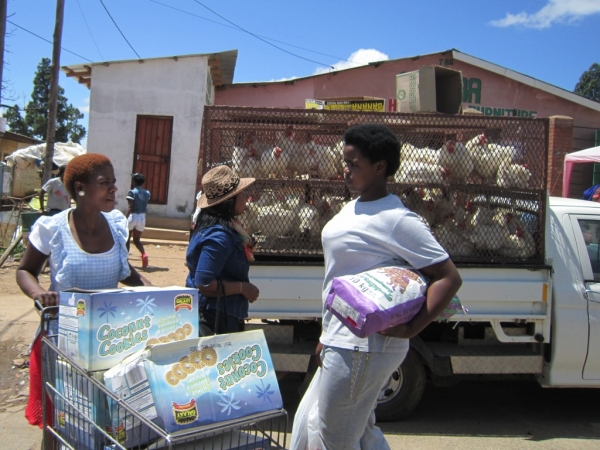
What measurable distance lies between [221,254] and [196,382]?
117 centimetres

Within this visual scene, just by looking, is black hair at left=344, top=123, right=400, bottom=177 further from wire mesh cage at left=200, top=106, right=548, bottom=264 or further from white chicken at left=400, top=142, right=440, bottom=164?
white chicken at left=400, top=142, right=440, bottom=164

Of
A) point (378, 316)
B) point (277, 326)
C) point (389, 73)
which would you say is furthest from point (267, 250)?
point (389, 73)

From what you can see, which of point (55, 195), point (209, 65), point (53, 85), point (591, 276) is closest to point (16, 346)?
point (55, 195)

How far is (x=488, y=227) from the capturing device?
4652 millimetres

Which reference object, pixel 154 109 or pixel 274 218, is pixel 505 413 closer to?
pixel 274 218

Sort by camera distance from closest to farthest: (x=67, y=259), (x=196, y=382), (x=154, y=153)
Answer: (x=196, y=382), (x=67, y=259), (x=154, y=153)

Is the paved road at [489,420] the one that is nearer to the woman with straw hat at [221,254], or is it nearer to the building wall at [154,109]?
the woman with straw hat at [221,254]

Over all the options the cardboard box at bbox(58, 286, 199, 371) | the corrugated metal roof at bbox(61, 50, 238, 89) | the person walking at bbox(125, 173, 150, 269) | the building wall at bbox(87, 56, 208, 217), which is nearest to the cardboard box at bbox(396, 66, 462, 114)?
the cardboard box at bbox(58, 286, 199, 371)

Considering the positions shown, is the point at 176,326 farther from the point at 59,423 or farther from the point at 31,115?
the point at 31,115

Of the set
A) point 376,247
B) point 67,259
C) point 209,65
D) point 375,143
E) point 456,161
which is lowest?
point 67,259

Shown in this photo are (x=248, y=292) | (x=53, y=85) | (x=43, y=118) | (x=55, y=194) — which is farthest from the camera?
(x=43, y=118)

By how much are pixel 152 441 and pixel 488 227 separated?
10.8 ft

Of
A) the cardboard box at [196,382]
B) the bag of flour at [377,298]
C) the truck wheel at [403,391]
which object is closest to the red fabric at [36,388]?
the cardboard box at [196,382]

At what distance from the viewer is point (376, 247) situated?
2439 mm
